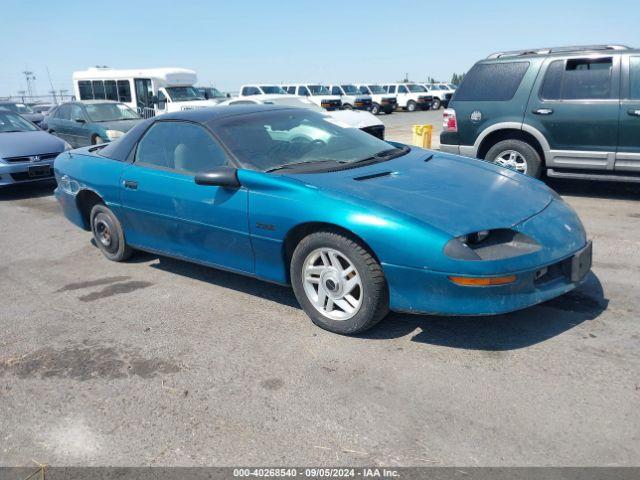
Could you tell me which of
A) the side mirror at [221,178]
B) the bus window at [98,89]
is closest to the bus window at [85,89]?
the bus window at [98,89]

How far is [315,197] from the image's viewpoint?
3.56 metres

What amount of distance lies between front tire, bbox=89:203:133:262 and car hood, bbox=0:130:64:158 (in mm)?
4656

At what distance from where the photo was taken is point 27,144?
943 centimetres

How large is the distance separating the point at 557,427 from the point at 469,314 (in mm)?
780

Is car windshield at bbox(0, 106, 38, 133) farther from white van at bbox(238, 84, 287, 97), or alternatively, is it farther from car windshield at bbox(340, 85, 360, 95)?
car windshield at bbox(340, 85, 360, 95)

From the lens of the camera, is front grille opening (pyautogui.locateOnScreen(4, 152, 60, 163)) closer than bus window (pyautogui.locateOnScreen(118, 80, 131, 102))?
Yes

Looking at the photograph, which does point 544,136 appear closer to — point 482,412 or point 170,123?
point 170,123

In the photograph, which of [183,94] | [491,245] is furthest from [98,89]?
[491,245]

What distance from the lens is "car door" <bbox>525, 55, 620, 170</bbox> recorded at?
6.85 meters

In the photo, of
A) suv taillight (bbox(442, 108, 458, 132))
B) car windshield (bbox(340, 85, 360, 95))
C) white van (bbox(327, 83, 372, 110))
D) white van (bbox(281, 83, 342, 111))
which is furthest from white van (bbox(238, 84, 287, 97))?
suv taillight (bbox(442, 108, 458, 132))

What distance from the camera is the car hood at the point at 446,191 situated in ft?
10.9

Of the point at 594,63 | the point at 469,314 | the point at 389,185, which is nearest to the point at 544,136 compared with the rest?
the point at 594,63

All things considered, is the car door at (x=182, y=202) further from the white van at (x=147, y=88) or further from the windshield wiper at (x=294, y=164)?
the white van at (x=147, y=88)

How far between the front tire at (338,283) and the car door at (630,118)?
483cm
